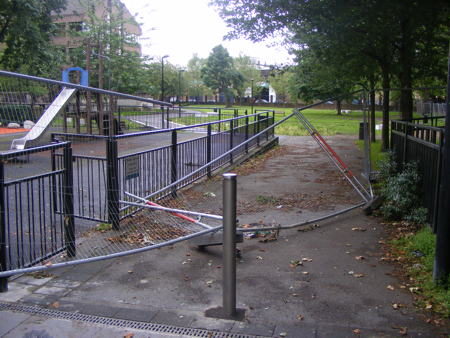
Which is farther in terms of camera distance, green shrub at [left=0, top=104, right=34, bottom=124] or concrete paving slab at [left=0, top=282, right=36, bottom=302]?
green shrub at [left=0, top=104, right=34, bottom=124]

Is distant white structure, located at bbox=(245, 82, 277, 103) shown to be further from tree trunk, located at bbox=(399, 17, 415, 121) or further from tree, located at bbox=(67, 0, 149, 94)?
tree trunk, located at bbox=(399, 17, 415, 121)

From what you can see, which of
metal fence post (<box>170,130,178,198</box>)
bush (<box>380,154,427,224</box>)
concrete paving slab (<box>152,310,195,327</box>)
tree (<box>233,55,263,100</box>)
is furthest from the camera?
tree (<box>233,55,263,100</box>)

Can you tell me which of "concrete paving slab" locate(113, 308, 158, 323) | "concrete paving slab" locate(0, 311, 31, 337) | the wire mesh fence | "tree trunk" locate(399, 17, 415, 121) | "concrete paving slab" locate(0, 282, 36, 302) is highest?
"tree trunk" locate(399, 17, 415, 121)

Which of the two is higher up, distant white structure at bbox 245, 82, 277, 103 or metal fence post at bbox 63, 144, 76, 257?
distant white structure at bbox 245, 82, 277, 103

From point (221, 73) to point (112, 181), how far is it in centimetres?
8146

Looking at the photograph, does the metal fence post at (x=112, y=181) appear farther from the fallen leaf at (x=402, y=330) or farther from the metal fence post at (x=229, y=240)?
the fallen leaf at (x=402, y=330)

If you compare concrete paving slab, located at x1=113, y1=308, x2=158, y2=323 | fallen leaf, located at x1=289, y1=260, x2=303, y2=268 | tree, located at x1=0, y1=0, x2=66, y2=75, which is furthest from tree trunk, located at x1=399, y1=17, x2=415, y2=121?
tree, located at x1=0, y1=0, x2=66, y2=75

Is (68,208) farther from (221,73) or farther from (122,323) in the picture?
(221,73)

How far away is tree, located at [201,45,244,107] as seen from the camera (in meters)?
85.2

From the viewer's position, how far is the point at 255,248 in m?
5.90

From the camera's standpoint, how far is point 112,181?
6363mm

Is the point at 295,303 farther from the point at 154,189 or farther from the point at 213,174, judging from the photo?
the point at 213,174

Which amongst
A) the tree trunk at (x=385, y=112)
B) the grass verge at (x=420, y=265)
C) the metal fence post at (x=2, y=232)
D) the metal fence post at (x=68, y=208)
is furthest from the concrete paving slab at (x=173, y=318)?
the tree trunk at (x=385, y=112)

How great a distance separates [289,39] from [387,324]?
12.4 meters
